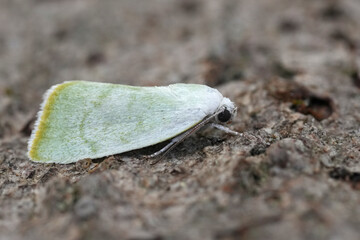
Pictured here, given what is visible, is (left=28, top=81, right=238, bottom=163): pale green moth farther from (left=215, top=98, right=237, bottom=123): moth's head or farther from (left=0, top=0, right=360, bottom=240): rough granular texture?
(left=0, top=0, right=360, bottom=240): rough granular texture

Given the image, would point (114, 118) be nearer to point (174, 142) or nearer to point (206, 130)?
point (174, 142)

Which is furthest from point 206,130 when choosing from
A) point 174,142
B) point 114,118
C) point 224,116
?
point 114,118

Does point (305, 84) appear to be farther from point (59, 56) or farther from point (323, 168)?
point (59, 56)

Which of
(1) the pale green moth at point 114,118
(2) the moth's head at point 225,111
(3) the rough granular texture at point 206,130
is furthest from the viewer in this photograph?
(2) the moth's head at point 225,111

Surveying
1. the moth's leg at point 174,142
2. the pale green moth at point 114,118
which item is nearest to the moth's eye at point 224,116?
the pale green moth at point 114,118

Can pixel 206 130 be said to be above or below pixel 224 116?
below

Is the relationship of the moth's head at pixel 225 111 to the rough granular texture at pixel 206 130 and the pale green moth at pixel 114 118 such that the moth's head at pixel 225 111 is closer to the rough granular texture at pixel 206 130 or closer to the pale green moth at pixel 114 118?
the pale green moth at pixel 114 118

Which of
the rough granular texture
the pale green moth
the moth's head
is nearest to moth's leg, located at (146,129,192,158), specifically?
the pale green moth
